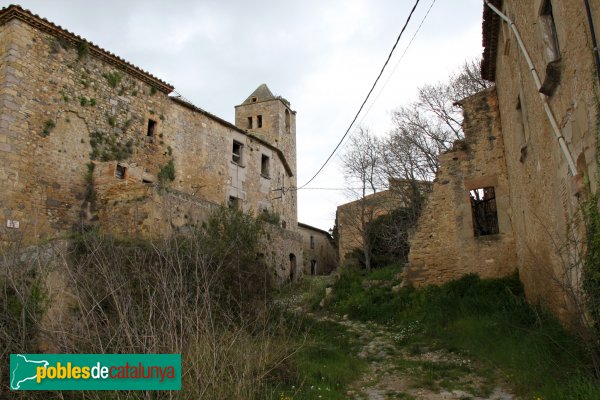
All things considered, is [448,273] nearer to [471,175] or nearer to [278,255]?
[471,175]

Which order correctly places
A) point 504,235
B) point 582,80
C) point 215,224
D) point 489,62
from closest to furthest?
point 582,80 → point 504,235 → point 489,62 → point 215,224

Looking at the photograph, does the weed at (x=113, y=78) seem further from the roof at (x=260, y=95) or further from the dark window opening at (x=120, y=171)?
the roof at (x=260, y=95)

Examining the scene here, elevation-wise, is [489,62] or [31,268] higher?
[489,62]

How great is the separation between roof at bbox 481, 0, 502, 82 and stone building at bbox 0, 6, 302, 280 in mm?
8482

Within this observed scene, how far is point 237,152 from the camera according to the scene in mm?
20703

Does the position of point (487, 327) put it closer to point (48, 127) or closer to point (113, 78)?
point (48, 127)

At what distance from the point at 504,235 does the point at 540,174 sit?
3.64 m

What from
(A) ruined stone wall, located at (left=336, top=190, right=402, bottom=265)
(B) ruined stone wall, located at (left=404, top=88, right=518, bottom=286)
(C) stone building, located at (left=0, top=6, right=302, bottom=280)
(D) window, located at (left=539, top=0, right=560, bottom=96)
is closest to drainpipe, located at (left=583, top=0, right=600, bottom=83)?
(D) window, located at (left=539, top=0, right=560, bottom=96)

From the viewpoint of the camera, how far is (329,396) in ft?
18.9

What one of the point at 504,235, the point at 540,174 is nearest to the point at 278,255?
the point at 504,235

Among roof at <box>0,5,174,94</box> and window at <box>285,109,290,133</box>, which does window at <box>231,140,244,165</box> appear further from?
window at <box>285,109,290,133</box>

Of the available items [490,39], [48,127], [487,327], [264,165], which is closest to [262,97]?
[264,165]

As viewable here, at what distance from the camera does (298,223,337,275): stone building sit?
95.8 ft

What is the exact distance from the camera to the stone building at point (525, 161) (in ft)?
16.7
